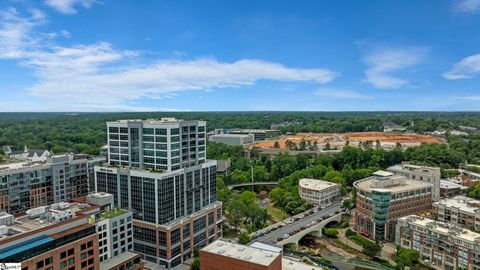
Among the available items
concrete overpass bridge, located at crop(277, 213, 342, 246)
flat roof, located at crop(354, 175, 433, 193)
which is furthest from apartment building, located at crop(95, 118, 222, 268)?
flat roof, located at crop(354, 175, 433, 193)

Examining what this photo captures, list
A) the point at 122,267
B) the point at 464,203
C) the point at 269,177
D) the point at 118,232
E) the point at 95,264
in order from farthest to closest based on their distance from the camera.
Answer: the point at 269,177
the point at 464,203
the point at 118,232
the point at 122,267
the point at 95,264

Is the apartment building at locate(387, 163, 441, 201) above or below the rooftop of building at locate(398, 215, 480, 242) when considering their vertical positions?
above

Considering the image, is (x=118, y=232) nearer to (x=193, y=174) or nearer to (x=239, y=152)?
(x=193, y=174)

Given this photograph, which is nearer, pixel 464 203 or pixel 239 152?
pixel 464 203

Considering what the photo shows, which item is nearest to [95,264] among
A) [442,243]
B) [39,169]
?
[39,169]

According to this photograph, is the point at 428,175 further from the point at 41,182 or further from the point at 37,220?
the point at 41,182

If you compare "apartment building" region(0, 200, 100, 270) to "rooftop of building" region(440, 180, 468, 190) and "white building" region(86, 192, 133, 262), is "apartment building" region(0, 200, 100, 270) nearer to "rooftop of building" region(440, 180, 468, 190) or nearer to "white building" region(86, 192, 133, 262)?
"white building" region(86, 192, 133, 262)

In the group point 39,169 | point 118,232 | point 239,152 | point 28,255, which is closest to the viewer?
point 28,255

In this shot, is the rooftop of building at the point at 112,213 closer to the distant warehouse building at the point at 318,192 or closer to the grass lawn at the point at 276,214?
the grass lawn at the point at 276,214
